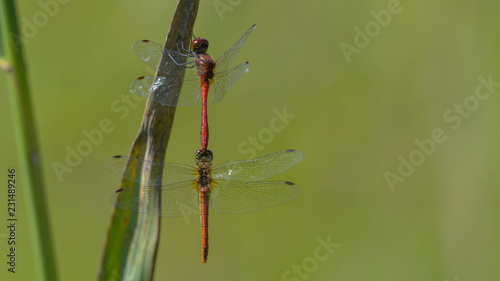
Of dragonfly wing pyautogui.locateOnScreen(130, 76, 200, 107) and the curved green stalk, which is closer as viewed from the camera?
the curved green stalk

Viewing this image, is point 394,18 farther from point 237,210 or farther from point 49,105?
point 49,105

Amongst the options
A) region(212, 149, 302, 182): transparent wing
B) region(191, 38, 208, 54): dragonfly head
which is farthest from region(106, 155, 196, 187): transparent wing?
region(191, 38, 208, 54): dragonfly head

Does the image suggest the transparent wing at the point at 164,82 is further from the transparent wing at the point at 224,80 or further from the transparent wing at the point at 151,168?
the transparent wing at the point at 151,168

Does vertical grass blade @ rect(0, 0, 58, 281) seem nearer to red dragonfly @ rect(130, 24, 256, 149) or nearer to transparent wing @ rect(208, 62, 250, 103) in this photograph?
red dragonfly @ rect(130, 24, 256, 149)

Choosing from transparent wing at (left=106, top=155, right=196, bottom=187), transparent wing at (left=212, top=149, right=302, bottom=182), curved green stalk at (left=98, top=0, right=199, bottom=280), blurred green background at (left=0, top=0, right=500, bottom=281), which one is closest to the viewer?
curved green stalk at (left=98, top=0, right=199, bottom=280)

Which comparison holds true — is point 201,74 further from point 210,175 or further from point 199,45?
point 210,175

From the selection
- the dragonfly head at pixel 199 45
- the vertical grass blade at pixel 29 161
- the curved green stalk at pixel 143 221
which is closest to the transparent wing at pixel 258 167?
the dragonfly head at pixel 199 45

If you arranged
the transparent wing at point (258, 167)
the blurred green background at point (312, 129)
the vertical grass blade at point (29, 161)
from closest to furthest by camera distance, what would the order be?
the vertical grass blade at point (29, 161)
the transparent wing at point (258, 167)
the blurred green background at point (312, 129)

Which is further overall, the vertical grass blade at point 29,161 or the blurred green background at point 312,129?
the blurred green background at point 312,129
